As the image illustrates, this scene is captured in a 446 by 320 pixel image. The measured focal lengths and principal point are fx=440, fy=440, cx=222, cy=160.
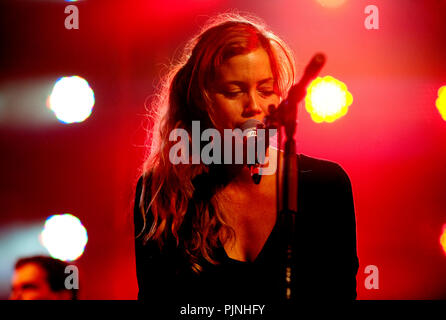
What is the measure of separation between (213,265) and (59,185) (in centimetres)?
106

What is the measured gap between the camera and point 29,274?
7.45 feet

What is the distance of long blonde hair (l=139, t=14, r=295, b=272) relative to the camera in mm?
1850

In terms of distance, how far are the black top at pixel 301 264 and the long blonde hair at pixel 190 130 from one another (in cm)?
7

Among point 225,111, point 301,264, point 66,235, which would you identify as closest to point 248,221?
point 301,264

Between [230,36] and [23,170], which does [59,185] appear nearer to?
[23,170]

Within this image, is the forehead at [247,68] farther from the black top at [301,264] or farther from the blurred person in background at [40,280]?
the blurred person in background at [40,280]

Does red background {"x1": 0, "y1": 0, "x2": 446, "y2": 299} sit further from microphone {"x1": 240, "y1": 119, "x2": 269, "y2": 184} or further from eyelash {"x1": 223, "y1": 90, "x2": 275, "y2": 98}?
microphone {"x1": 240, "y1": 119, "x2": 269, "y2": 184}

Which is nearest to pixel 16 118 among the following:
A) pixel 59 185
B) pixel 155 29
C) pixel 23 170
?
pixel 23 170

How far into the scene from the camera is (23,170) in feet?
7.74

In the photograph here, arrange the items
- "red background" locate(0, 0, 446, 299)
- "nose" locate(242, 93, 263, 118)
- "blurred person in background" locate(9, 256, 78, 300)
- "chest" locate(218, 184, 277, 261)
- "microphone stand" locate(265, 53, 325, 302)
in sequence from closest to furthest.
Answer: "microphone stand" locate(265, 53, 325, 302)
"nose" locate(242, 93, 263, 118)
"chest" locate(218, 184, 277, 261)
"blurred person in background" locate(9, 256, 78, 300)
"red background" locate(0, 0, 446, 299)

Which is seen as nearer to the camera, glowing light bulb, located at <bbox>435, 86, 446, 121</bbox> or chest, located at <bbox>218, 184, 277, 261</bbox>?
chest, located at <bbox>218, 184, 277, 261</bbox>

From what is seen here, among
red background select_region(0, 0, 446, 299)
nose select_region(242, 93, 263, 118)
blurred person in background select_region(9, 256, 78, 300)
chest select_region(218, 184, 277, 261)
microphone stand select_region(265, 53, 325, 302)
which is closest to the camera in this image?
microphone stand select_region(265, 53, 325, 302)

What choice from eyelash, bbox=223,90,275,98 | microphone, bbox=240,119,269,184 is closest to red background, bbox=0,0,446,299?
eyelash, bbox=223,90,275,98

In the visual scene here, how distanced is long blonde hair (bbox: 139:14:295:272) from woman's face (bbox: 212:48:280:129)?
0.05 m
